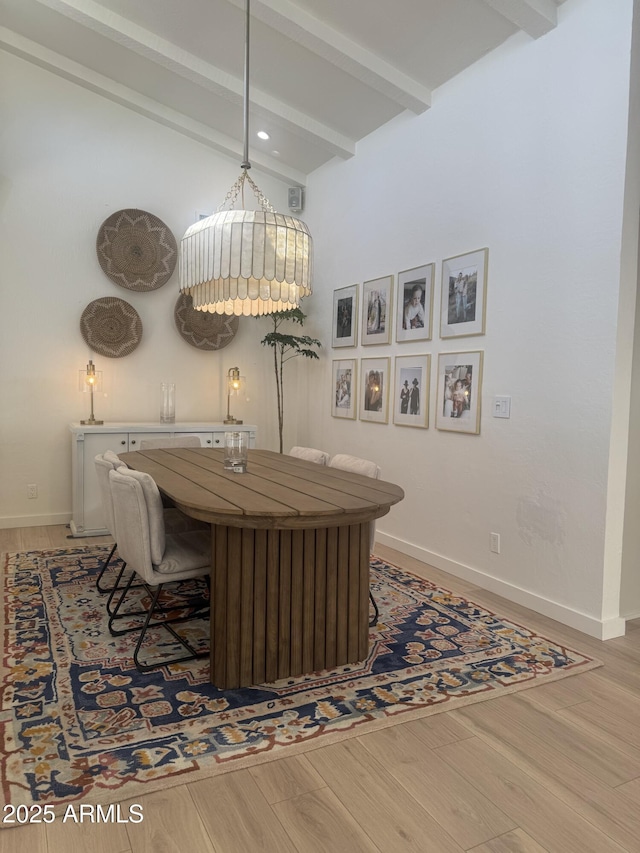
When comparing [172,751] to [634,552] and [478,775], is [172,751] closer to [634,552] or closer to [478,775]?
[478,775]

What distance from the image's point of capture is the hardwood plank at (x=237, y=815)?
5.20 ft

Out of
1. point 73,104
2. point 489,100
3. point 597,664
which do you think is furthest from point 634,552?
point 73,104

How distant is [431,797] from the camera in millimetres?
1779

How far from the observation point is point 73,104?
4934mm

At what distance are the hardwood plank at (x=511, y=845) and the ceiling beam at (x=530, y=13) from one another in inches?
144

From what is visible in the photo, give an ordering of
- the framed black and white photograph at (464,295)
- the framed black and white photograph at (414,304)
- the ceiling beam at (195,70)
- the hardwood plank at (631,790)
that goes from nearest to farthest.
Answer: the hardwood plank at (631,790), the framed black and white photograph at (464,295), the ceiling beam at (195,70), the framed black and white photograph at (414,304)

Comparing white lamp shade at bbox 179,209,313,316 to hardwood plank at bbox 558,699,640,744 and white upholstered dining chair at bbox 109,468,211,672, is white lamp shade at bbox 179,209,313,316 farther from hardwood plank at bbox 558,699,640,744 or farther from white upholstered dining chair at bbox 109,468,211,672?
hardwood plank at bbox 558,699,640,744

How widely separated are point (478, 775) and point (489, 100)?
3629 mm

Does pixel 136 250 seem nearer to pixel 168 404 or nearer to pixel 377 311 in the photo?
pixel 168 404

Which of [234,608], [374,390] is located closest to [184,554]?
[234,608]

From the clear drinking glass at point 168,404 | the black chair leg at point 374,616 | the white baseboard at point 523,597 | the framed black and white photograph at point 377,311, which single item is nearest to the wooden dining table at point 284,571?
the black chair leg at point 374,616

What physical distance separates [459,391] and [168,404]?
267 cm

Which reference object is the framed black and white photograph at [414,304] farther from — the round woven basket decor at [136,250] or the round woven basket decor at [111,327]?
the round woven basket decor at [111,327]

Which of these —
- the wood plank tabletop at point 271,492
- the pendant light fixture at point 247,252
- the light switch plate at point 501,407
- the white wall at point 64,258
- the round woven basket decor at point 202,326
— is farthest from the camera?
the round woven basket decor at point 202,326
